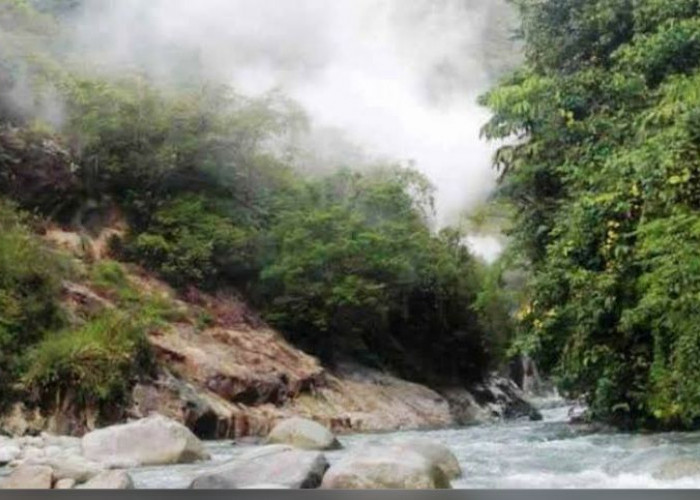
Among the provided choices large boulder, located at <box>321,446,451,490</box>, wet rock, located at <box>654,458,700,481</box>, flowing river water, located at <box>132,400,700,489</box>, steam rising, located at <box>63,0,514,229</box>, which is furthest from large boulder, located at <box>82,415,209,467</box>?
steam rising, located at <box>63,0,514,229</box>

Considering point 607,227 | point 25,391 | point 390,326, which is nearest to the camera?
point 607,227

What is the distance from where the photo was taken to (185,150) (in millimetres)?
21891

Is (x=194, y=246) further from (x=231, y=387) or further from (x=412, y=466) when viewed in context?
(x=412, y=466)

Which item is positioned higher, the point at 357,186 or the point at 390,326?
the point at 357,186

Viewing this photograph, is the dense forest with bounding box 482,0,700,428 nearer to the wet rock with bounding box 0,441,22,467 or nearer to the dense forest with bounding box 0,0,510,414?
the dense forest with bounding box 0,0,510,414

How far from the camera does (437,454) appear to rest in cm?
875

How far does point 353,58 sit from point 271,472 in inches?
1436

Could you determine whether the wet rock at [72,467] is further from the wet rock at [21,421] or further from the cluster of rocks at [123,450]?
the wet rock at [21,421]

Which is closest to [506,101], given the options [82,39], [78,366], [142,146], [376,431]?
[376,431]

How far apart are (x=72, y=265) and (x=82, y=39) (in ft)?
40.6

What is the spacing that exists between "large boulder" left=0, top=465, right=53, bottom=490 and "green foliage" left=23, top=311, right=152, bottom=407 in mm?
6715

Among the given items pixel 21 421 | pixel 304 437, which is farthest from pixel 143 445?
pixel 21 421

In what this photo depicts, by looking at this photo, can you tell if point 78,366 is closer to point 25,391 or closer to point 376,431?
point 25,391

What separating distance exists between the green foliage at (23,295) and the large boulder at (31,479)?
7202mm
